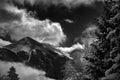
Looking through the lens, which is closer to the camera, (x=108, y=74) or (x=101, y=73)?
(x=108, y=74)

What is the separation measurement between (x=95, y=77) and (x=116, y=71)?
215 inches

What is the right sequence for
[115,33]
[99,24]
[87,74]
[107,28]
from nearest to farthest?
[115,33] → [107,28] → [99,24] → [87,74]

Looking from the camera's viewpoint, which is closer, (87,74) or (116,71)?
(116,71)

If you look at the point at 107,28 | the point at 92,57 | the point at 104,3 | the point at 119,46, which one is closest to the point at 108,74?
the point at 119,46

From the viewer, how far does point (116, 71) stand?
31.8 ft

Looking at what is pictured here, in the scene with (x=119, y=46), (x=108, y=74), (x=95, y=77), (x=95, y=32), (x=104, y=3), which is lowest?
(x=108, y=74)

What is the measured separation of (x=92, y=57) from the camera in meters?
14.8

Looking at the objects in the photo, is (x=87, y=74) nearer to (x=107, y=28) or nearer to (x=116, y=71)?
(x=107, y=28)

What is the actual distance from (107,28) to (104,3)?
244cm

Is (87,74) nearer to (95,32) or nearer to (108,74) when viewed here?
(95,32)

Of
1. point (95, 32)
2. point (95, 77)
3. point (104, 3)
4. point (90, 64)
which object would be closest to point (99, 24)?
point (95, 32)

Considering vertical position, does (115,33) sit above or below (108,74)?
above

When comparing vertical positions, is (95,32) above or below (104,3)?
below

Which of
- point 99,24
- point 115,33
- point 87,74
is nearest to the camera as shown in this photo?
point 115,33
